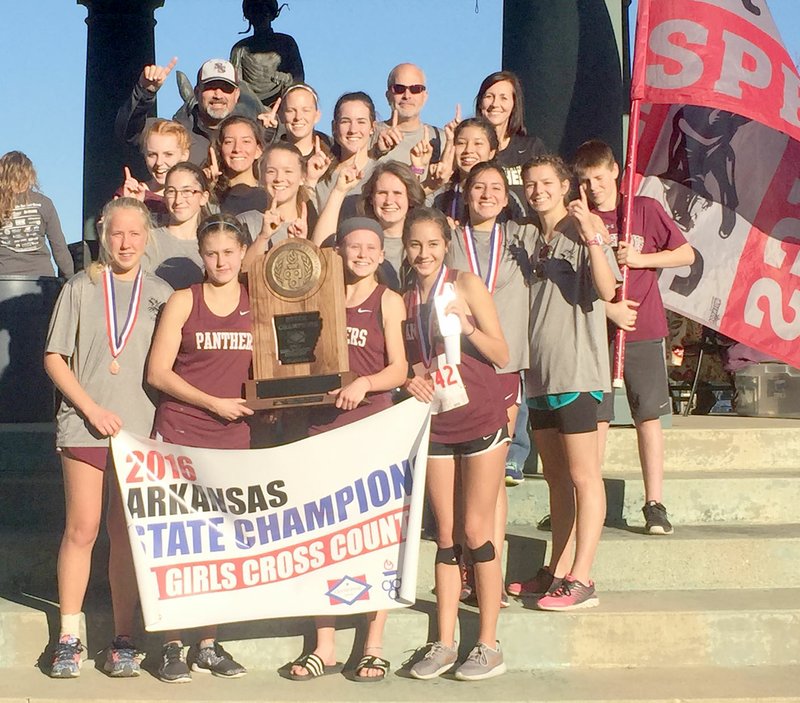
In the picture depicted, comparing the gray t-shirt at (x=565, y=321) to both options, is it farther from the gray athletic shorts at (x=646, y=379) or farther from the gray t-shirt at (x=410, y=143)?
the gray t-shirt at (x=410, y=143)

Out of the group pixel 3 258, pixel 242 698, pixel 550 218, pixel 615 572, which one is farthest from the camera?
pixel 3 258

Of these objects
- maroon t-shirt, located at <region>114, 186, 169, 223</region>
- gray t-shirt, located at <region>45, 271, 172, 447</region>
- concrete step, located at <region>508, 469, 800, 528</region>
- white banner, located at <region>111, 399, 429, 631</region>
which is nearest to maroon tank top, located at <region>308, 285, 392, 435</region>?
white banner, located at <region>111, 399, 429, 631</region>

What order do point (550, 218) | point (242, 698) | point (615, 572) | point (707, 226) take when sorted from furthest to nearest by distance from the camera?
point (707, 226) < point (615, 572) < point (550, 218) < point (242, 698)

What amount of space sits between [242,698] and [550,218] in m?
2.33

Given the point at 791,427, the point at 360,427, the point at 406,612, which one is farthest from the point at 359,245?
the point at 791,427

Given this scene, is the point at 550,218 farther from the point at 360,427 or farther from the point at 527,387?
the point at 360,427

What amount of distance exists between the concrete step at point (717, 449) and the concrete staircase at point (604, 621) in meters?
0.33

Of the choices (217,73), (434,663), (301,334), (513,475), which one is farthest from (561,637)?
(217,73)

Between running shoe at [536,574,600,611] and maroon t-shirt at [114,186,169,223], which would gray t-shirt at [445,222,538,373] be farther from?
maroon t-shirt at [114,186,169,223]

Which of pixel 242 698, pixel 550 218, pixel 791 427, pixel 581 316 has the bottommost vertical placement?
pixel 242 698

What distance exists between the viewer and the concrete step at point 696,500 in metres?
6.93

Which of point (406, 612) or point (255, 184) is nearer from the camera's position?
point (406, 612)

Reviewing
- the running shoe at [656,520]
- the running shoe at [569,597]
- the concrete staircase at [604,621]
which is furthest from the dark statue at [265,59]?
the running shoe at [569,597]

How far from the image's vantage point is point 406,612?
591 cm
